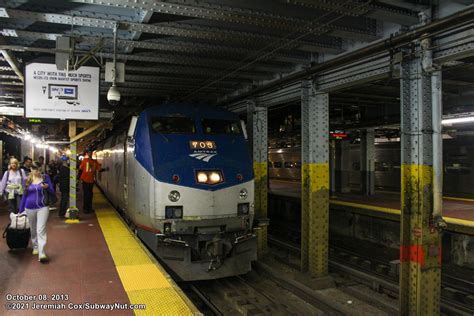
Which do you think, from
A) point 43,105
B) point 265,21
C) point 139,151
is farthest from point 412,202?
point 43,105

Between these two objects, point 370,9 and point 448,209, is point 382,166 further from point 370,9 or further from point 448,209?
point 370,9

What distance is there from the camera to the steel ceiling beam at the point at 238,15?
17.7ft

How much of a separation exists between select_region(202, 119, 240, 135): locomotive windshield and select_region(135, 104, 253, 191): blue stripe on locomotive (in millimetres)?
114

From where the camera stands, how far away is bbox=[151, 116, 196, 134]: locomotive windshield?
26.6ft

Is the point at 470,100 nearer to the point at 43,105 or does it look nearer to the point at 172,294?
the point at 172,294

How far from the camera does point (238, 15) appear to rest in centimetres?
594

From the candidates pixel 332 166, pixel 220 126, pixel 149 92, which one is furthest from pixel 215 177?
pixel 332 166

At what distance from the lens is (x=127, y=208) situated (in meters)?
9.47

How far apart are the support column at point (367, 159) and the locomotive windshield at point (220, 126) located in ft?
33.6

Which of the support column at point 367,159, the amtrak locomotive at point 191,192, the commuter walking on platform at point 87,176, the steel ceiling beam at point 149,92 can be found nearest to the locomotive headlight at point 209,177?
the amtrak locomotive at point 191,192

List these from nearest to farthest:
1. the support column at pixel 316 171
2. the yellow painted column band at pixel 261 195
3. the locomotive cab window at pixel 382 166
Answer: the support column at pixel 316 171 < the yellow painted column band at pixel 261 195 < the locomotive cab window at pixel 382 166

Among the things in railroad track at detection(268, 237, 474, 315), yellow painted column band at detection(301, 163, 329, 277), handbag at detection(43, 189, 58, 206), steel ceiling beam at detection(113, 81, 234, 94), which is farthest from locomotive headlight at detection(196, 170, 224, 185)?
steel ceiling beam at detection(113, 81, 234, 94)

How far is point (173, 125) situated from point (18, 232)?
355 cm

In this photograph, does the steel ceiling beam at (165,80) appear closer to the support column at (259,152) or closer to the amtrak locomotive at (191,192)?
the support column at (259,152)
